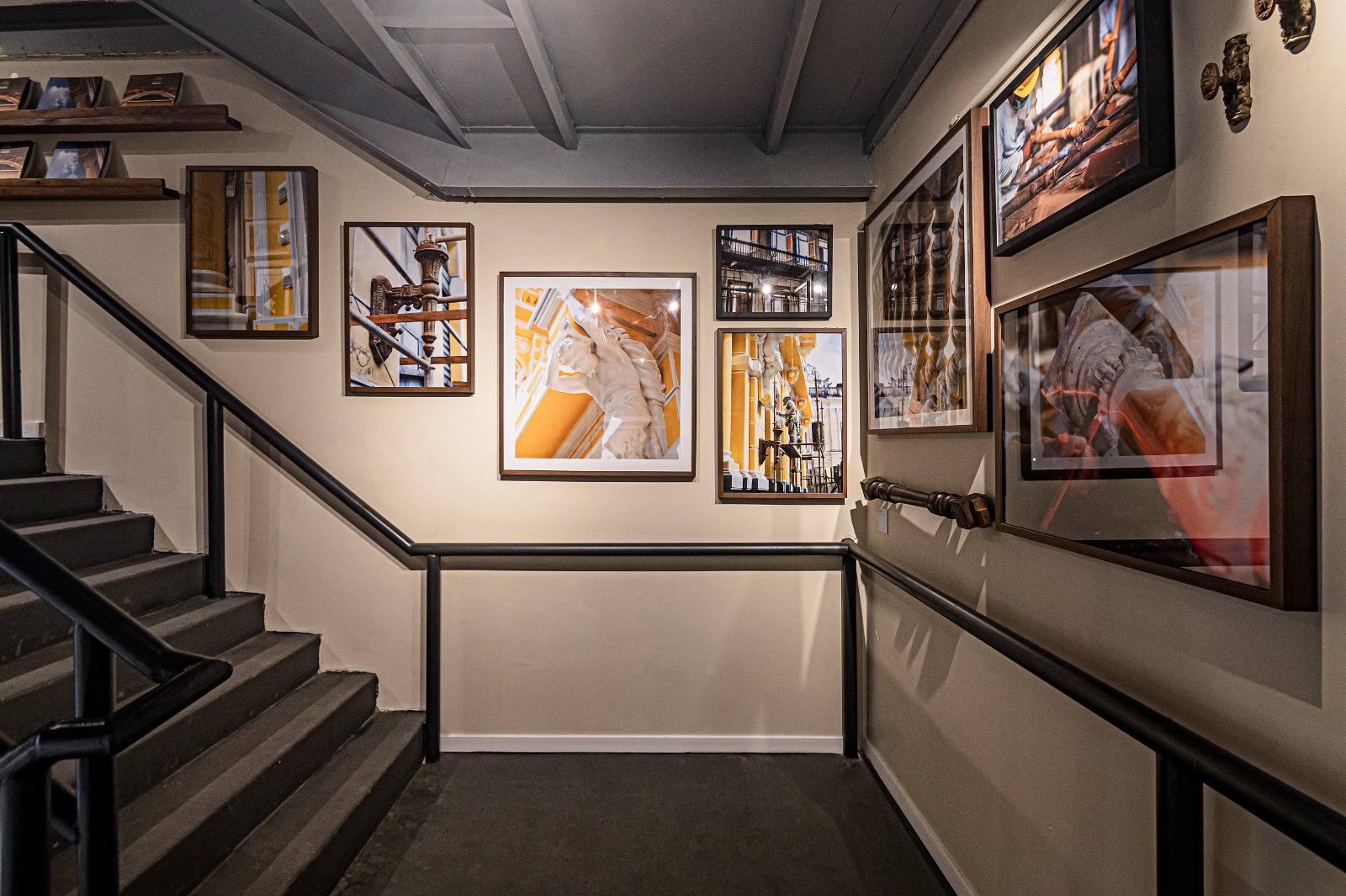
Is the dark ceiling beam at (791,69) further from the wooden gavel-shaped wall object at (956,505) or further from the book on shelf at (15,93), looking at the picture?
the book on shelf at (15,93)

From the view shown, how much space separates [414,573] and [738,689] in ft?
5.00

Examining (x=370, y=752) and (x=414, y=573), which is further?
(x=414, y=573)

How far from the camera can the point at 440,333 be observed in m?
2.72

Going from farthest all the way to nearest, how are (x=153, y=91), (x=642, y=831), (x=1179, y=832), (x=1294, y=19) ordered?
(x=153, y=91)
(x=642, y=831)
(x=1179, y=832)
(x=1294, y=19)

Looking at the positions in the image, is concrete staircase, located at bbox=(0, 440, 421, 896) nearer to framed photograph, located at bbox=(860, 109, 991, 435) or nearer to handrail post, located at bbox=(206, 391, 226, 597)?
handrail post, located at bbox=(206, 391, 226, 597)

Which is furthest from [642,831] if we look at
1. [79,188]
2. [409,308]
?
[79,188]

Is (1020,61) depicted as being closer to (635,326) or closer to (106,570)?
(635,326)

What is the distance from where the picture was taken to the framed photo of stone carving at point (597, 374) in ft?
8.93

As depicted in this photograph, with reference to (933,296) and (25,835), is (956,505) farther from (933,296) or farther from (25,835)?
(25,835)

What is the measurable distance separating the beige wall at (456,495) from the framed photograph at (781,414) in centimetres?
8

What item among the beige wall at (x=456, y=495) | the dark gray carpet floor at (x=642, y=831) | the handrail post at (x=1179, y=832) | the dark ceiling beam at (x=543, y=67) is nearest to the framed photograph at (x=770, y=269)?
the beige wall at (x=456, y=495)

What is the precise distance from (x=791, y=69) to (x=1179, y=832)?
221 centimetres

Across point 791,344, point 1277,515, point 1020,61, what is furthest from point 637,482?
point 1277,515

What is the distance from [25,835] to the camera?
833 mm
